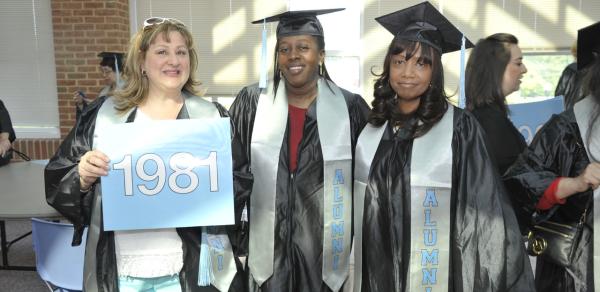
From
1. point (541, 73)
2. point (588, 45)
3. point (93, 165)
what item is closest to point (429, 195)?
point (588, 45)

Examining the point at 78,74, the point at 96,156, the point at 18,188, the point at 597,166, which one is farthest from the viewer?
the point at 78,74

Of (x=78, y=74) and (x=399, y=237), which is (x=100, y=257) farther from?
(x=78, y=74)

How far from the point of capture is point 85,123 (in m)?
1.94

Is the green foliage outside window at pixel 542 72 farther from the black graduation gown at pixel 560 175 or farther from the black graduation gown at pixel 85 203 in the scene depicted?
the black graduation gown at pixel 85 203

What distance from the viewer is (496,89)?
2.74 meters

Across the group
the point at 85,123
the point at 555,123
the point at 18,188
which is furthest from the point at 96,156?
the point at 18,188

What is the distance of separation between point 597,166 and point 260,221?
1.34 m

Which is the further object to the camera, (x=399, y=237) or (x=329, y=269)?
(x=329, y=269)

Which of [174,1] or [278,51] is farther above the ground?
[174,1]

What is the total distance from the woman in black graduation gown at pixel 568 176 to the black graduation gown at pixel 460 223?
0.39 feet

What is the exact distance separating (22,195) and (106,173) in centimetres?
217

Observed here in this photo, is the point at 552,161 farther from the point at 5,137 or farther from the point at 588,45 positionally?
the point at 5,137

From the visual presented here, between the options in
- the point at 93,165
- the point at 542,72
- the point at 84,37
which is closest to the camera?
the point at 93,165

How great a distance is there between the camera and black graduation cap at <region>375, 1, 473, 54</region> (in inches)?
77.4
